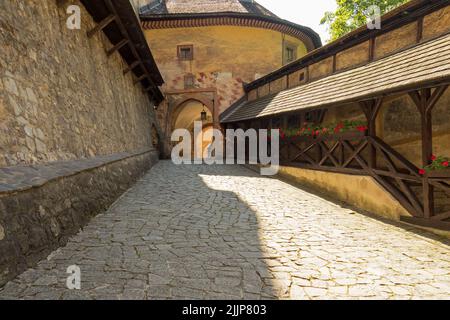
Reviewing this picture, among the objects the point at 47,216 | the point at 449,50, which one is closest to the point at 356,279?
the point at 47,216

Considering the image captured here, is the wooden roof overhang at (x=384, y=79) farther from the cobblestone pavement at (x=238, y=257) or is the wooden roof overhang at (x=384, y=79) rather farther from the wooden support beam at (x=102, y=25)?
the wooden support beam at (x=102, y=25)

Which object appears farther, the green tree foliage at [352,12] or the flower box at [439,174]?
the green tree foliage at [352,12]

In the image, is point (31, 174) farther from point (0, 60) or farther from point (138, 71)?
point (138, 71)

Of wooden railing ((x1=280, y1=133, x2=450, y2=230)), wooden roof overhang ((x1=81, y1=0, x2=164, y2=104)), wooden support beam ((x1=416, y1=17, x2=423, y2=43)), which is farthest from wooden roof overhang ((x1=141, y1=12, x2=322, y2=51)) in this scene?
wooden support beam ((x1=416, y1=17, x2=423, y2=43))

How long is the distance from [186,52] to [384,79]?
1448 centimetres

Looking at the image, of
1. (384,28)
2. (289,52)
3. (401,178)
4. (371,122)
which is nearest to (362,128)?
(371,122)

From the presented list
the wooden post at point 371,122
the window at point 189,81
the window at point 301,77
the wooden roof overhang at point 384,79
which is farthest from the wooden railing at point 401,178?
the window at point 189,81

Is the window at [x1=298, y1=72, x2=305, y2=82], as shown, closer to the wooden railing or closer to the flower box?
the wooden railing

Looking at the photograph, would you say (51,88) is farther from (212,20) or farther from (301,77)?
(212,20)

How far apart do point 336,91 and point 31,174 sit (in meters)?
7.17

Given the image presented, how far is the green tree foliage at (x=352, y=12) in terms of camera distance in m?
18.2

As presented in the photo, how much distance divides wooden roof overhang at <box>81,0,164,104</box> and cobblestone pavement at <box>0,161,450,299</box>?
14.6ft

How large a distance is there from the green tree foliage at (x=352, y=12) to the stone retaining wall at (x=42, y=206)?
1919 centimetres

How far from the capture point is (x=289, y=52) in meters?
19.6
